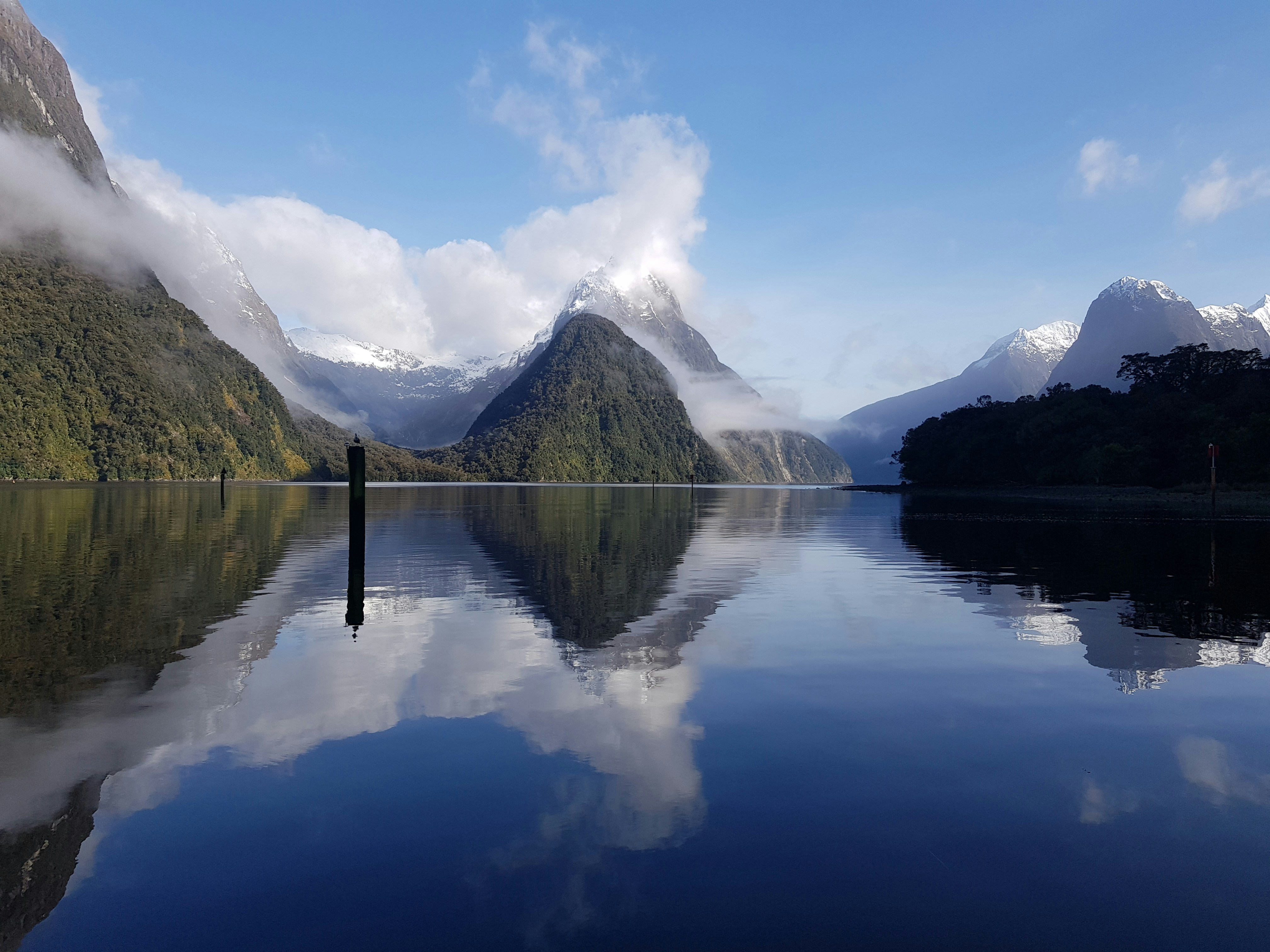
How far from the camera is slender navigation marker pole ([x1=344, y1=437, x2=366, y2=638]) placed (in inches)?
910

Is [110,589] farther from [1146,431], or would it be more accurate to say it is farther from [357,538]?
[1146,431]

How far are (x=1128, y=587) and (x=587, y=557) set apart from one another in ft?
69.9

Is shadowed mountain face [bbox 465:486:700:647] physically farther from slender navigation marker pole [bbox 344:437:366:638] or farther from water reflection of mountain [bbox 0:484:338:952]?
water reflection of mountain [bbox 0:484:338:952]

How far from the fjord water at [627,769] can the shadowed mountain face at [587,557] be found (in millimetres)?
363

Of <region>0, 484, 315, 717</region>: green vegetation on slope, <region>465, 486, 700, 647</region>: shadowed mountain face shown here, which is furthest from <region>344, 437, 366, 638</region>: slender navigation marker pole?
<region>465, 486, 700, 647</region>: shadowed mountain face

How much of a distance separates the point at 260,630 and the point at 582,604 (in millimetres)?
8737

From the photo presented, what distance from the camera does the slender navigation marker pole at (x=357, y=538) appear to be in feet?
75.9

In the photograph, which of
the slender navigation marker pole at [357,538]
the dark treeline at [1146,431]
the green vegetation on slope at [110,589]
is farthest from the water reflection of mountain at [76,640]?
the dark treeline at [1146,431]

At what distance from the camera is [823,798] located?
924 cm

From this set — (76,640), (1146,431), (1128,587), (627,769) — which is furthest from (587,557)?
(1146,431)

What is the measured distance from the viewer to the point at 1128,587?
27.7 meters

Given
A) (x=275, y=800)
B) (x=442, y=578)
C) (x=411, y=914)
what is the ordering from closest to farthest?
1. (x=411, y=914)
2. (x=275, y=800)
3. (x=442, y=578)

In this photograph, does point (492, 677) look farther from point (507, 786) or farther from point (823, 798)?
point (823, 798)

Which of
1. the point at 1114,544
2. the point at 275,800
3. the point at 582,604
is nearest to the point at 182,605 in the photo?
the point at 582,604
